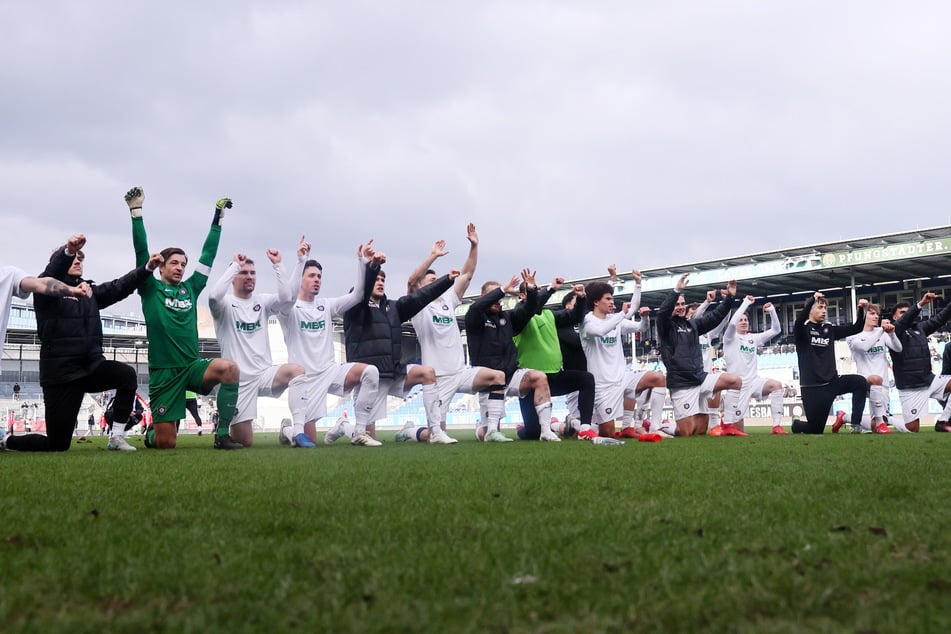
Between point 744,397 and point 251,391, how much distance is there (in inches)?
331

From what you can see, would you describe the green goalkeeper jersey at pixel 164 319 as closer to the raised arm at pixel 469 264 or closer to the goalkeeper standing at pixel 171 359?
the goalkeeper standing at pixel 171 359

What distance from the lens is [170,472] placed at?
5664 mm

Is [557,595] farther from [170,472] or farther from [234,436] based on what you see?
[234,436]

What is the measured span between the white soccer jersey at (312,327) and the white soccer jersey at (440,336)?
1107 millimetres

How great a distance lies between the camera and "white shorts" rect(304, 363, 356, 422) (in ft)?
33.2

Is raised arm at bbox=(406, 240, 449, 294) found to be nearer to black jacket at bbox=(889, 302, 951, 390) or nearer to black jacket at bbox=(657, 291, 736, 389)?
black jacket at bbox=(657, 291, 736, 389)

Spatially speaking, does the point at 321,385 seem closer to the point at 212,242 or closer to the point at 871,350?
the point at 212,242

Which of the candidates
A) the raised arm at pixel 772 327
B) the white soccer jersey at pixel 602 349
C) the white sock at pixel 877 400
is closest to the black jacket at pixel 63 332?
the white soccer jersey at pixel 602 349

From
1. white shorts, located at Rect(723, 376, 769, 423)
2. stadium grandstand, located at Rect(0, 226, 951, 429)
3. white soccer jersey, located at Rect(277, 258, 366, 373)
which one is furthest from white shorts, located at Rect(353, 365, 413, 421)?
stadium grandstand, located at Rect(0, 226, 951, 429)

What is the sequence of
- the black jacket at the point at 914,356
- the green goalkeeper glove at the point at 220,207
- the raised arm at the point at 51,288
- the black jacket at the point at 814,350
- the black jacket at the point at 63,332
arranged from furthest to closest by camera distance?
the black jacket at the point at 914,356
the black jacket at the point at 814,350
the green goalkeeper glove at the point at 220,207
the black jacket at the point at 63,332
the raised arm at the point at 51,288

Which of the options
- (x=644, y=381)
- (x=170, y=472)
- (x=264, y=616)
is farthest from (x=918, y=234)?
(x=264, y=616)

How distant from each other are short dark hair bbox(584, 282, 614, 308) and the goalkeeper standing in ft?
17.6

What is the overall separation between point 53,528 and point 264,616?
1701mm

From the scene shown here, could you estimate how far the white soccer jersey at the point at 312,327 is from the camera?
10445mm
